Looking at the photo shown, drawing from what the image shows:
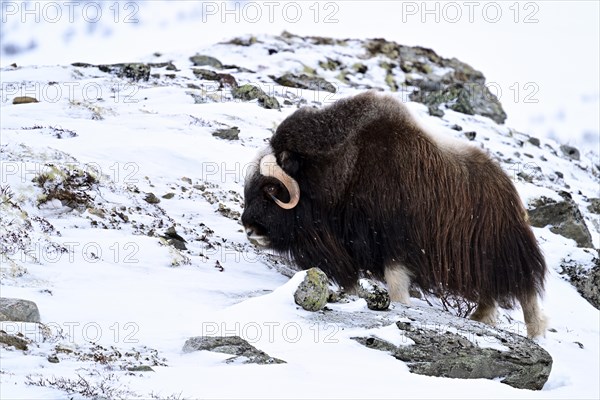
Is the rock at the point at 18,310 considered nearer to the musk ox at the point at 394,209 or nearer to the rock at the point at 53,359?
the rock at the point at 53,359

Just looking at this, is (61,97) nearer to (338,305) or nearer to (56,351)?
(338,305)

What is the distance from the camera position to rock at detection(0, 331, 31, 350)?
3637mm

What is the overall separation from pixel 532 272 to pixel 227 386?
3.29 m

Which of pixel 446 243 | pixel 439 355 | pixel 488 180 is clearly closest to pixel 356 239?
pixel 446 243

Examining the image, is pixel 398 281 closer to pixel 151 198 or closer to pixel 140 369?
pixel 151 198

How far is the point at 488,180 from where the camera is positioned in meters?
6.04

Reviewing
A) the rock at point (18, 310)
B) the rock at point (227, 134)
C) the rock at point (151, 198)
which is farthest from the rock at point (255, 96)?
the rock at point (18, 310)

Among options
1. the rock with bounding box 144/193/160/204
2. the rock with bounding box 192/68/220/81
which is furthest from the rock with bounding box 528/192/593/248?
the rock with bounding box 192/68/220/81

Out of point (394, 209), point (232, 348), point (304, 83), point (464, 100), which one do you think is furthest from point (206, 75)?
point (232, 348)

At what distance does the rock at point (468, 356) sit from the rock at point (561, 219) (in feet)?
14.3

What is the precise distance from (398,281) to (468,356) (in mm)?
1430

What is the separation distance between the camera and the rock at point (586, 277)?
7.93 metres

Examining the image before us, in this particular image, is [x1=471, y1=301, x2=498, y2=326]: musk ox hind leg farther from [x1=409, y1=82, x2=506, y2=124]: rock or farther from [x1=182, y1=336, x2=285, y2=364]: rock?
[x1=409, y1=82, x2=506, y2=124]: rock

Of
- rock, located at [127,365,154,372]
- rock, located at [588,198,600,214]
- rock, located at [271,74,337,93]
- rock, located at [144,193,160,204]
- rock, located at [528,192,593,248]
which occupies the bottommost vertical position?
rock, located at [588,198,600,214]
